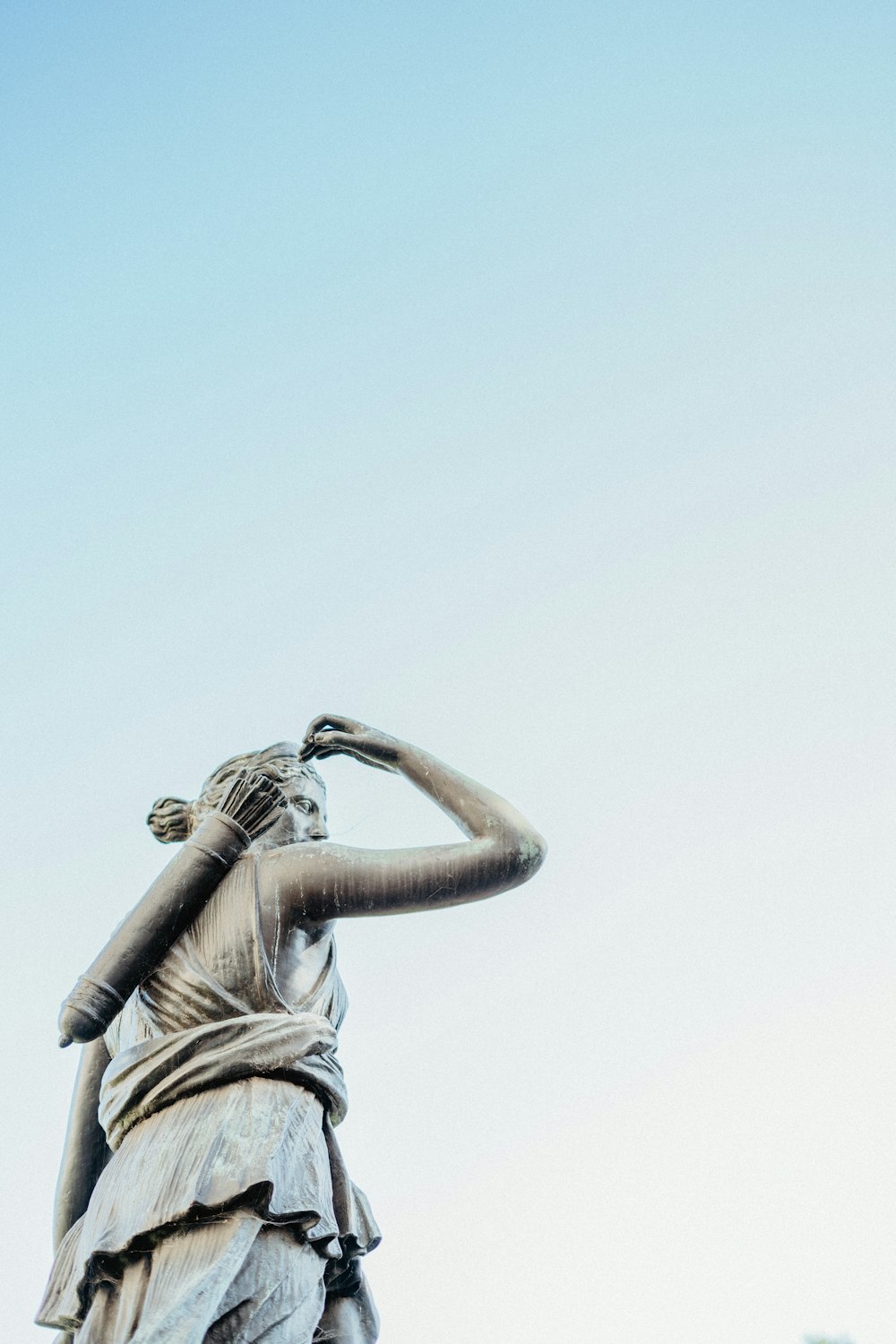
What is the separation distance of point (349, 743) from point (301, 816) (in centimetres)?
46

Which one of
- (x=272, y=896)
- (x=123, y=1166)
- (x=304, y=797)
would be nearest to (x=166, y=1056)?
(x=123, y=1166)

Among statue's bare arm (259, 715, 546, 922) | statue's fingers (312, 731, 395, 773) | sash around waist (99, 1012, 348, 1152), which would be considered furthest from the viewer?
statue's fingers (312, 731, 395, 773)

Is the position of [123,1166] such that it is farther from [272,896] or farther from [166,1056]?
[272,896]

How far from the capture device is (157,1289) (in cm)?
530

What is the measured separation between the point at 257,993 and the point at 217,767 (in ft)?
5.84

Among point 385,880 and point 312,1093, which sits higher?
point 385,880

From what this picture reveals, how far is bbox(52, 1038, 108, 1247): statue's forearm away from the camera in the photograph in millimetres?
6766

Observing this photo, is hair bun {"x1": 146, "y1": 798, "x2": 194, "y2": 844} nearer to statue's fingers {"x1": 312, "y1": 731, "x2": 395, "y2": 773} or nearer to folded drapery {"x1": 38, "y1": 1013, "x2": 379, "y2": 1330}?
statue's fingers {"x1": 312, "y1": 731, "x2": 395, "y2": 773}

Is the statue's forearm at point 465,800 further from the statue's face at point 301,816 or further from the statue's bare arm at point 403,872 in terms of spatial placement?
the statue's face at point 301,816

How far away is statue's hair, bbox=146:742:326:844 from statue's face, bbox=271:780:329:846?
53 mm

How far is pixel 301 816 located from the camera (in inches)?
295

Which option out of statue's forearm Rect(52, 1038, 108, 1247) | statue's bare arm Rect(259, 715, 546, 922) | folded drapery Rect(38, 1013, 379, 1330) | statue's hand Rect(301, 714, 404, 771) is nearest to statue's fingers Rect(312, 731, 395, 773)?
statue's hand Rect(301, 714, 404, 771)

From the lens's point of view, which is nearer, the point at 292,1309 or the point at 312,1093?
the point at 292,1309

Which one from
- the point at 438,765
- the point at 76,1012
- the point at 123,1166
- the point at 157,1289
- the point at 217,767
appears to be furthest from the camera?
the point at 217,767
